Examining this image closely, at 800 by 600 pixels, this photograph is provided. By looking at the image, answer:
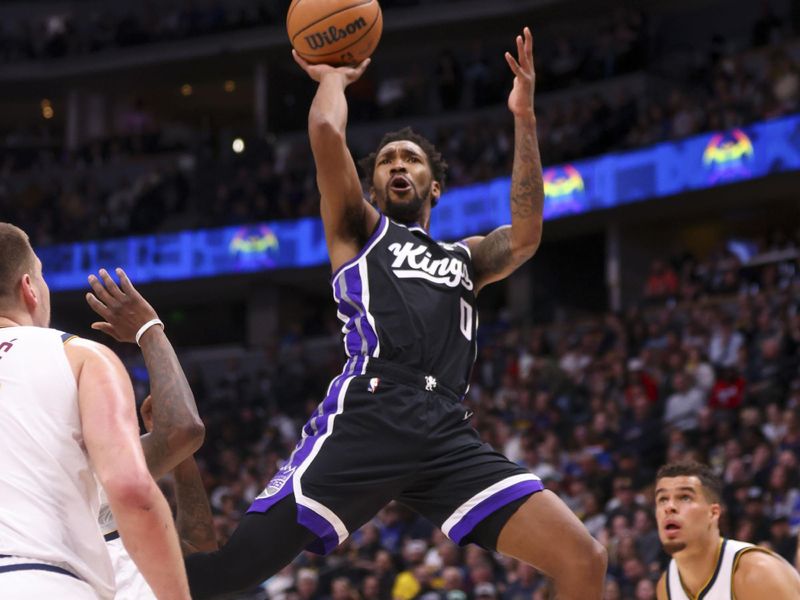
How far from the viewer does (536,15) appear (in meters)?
24.5

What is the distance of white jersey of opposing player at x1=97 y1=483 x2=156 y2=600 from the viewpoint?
4188 millimetres

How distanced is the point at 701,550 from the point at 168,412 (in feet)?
11.1

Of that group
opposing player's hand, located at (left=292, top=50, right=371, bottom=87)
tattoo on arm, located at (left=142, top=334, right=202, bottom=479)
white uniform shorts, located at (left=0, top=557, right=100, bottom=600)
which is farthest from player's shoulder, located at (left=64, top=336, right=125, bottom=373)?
Result: opposing player's hand, located at (left=292, top=50, right=371, bottom=87)

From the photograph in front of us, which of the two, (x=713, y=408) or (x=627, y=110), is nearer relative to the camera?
(x=713, y=408)

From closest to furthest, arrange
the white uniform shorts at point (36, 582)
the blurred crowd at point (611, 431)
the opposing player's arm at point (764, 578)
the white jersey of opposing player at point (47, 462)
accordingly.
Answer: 1. the white uniform shorts at point (36, 582)
2. the white jersey of opposing player at point (47, 462)
3. the opposing player's arm at point (764, 578)
4. the blurred crowd at point (611, 431)

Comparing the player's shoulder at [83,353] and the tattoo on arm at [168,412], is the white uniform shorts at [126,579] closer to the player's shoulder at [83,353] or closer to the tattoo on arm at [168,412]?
the tattoo on arm at [168,412]

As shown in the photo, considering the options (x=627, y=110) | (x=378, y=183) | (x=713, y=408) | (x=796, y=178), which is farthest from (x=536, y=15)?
(x=378, y=183)

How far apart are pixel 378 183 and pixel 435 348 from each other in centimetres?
88

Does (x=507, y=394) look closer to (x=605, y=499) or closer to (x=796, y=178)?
(x=605, y=499)

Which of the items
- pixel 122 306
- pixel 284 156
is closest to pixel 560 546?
pixel 122 306

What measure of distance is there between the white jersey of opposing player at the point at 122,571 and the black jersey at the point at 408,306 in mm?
1101

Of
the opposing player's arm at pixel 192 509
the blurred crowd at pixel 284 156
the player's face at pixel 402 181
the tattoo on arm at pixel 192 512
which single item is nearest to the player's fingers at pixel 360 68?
the player's face at pixel 402 181

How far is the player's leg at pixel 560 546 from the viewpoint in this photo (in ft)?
14.6

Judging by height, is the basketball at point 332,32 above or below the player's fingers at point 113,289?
above
